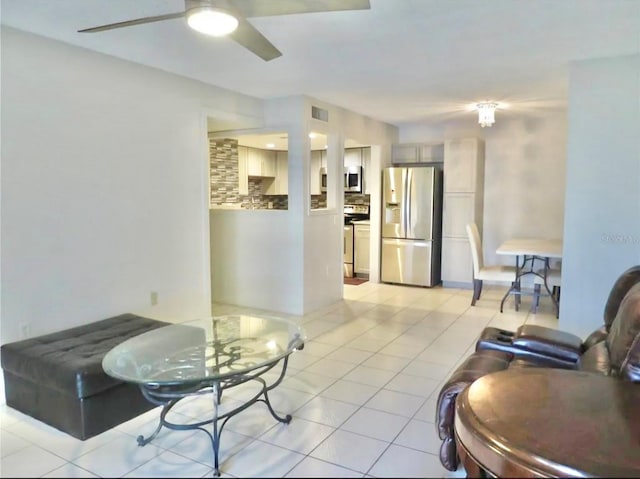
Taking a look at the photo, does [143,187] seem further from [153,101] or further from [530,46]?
[530,46]

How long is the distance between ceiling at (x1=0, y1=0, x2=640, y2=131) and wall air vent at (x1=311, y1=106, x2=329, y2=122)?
231mm

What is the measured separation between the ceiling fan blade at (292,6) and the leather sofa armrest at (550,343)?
1.98 meters

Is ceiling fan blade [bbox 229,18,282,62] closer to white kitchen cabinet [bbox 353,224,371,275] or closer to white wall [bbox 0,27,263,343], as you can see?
white wall [bbox 0,27,263,343]

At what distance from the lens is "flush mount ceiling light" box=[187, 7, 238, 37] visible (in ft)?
6.35

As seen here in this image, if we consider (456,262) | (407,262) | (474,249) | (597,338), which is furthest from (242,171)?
(597,338)

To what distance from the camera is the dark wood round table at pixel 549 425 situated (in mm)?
1031

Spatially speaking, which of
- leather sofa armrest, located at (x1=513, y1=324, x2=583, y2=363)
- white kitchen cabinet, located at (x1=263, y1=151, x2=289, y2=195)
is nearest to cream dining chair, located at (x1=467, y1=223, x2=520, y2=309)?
leather sofa armrest, located at (x1=513, y1=324, x2=583, y2=363)

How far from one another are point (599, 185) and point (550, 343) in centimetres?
161

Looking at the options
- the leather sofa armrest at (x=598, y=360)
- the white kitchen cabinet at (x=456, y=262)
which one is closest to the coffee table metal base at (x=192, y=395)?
the leather sofa armrest at (x=598, y=360)

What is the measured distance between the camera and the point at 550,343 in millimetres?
2564

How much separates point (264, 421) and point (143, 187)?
2192 mm

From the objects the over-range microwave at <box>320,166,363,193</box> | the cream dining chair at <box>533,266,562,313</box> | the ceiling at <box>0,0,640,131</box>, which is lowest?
the cream dining chair at <box>533,266,562,313</box>

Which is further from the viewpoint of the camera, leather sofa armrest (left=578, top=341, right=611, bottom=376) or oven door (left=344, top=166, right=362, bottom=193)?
oven door (left=344, top=166, right=362, bottom=193)

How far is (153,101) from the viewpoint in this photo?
12.4ft
